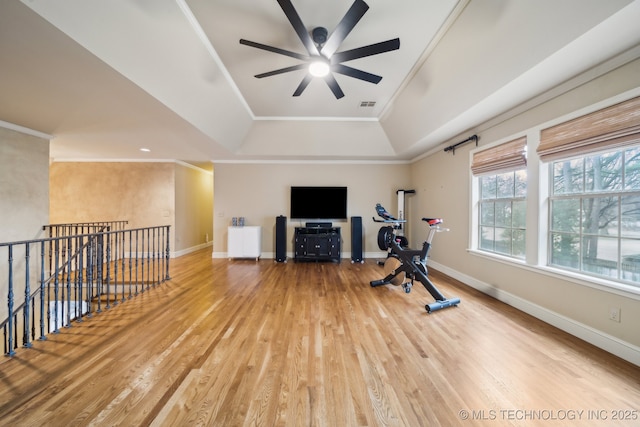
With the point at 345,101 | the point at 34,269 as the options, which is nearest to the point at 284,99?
the point at 345,101

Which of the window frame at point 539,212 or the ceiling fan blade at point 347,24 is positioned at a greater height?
the ceiling fan blade at point 347,24

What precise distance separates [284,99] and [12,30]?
9.10 feet

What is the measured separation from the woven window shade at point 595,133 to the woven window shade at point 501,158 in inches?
9.7

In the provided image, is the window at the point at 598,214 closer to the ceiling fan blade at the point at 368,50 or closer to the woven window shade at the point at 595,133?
the woven window shade at the point at 595,133

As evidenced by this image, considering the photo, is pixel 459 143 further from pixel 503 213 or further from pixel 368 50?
pixel 368 50

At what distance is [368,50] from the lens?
6.86 ft

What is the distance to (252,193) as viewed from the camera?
227 inches

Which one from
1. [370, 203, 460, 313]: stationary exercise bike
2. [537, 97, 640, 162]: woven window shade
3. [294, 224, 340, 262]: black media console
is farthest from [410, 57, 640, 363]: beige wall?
[294, 224, 340, 262]: black media console

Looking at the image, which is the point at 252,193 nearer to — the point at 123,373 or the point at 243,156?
the point at 243,156

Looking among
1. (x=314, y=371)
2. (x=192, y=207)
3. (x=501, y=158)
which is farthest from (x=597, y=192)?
(x=192, y=207)

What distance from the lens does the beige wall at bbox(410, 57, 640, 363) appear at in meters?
1.82

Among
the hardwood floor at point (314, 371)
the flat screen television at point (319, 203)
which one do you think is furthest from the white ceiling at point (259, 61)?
the hardwood floor at point (314, 371)

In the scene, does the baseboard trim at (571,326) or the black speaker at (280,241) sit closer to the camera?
the baseboard trim at (571,326)

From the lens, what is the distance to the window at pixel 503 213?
287 cm
